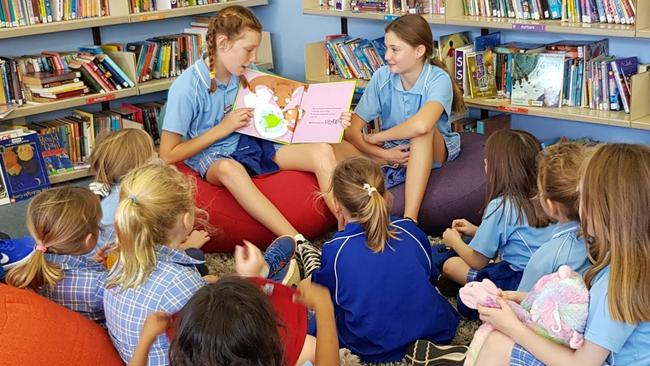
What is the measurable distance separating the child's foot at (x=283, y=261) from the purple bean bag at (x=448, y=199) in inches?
19.3

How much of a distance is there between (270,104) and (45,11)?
1.44m

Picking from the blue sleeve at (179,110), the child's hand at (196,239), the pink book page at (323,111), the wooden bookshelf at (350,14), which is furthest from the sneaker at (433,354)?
the wooden bookshelf at (350,14)

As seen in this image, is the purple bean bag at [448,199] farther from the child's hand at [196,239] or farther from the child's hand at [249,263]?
the child's hand at [249,263]

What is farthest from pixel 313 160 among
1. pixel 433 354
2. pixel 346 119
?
pixel 433 354

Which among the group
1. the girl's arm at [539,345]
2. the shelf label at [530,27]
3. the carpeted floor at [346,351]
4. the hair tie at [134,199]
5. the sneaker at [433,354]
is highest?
the shelf label at [530,27]

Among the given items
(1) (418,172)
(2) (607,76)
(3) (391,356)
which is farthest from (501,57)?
(3) (391,356)

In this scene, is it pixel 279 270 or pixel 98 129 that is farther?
pixel 98 129

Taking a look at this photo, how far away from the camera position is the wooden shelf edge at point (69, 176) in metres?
4.07

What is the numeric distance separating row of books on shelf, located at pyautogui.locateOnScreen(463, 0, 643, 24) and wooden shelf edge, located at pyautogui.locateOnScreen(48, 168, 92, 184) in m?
2.10

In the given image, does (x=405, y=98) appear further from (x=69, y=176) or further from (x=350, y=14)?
(x=69, y=176)

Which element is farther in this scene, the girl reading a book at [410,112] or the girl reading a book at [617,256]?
the girl reading a book at [410,112]

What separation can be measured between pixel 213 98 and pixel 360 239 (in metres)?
1.32

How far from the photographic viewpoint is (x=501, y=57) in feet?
12.6

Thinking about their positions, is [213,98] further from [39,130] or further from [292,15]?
[292,15]
